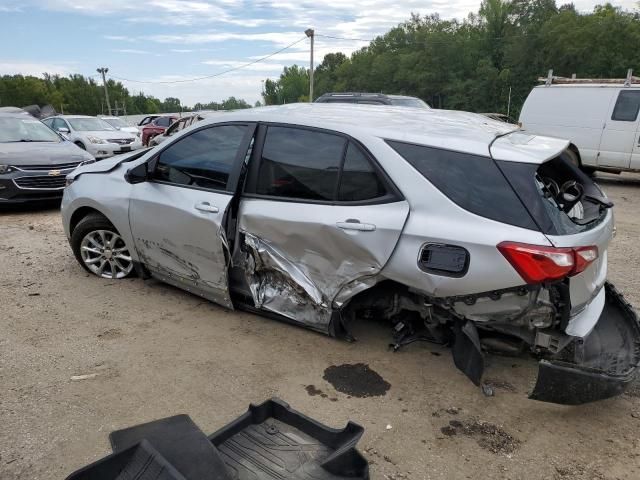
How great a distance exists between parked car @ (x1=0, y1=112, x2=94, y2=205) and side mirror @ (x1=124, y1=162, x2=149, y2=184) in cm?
444

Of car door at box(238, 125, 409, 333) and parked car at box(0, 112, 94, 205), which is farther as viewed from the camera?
parked car at box(0, 112, 94, 205)

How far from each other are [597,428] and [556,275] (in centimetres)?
93

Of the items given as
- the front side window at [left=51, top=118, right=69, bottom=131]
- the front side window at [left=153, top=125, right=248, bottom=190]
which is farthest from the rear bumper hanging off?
the front side window at [left=51, top=118, right=69, bottom=131]

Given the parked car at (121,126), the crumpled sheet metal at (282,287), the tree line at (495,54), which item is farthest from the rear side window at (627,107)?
the tree line at (495,54)

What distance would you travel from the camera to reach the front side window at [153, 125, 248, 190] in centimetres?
376

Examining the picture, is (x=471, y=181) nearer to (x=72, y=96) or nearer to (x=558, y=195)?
(x=558, y=195)

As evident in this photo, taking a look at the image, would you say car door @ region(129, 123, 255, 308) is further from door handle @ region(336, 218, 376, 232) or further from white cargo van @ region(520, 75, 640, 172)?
white cargo van @ region(520, 75, 640, 172)

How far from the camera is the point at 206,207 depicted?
369 centimetres

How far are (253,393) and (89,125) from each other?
45.9 feet

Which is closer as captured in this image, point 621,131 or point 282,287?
point 282,287

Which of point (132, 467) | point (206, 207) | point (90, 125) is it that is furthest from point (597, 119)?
point (90, 125)

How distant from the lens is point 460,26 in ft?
187

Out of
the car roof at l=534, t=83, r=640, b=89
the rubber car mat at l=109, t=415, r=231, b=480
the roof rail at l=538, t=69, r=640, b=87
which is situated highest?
the roof rail at l=538, t=69, r=640, b=87

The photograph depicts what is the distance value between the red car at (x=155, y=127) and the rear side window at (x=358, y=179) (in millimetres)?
17597
